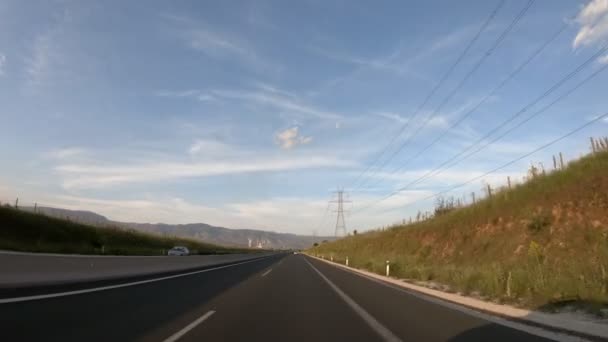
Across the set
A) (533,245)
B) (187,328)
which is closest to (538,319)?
(187,328)

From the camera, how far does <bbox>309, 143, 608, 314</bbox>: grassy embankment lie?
46.1 feet

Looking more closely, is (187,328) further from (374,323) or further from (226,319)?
(374,323)

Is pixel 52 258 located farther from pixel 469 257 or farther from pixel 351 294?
pixel 469 257

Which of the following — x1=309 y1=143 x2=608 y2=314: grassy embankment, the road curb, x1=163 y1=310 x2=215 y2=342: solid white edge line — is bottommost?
x1=163 y1=310 x2=215 y2=342: solid white edge line

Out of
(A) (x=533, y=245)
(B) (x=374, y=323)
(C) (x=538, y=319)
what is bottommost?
(B) (x=374, y=323)

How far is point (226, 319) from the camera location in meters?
10.1

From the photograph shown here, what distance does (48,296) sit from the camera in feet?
40.0

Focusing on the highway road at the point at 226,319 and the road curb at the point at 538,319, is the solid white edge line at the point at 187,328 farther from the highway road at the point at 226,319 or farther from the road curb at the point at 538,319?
the road curb at the point at 538,319

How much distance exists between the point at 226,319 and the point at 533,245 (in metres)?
16.7

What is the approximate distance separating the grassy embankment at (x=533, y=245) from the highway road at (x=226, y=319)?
331 centimetres

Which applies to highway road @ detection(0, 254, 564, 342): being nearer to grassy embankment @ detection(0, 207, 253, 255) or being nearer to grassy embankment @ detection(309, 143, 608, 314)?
grassy embankment @ detection(309, 143, 608, 314)

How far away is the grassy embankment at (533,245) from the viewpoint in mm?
14047

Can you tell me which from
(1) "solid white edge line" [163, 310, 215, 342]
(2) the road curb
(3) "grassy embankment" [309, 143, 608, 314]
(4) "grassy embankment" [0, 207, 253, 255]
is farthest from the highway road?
(4) "grassy embankment" [0, 207, 253, 255]

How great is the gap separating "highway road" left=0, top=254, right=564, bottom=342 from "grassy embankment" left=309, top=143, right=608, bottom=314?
3314 millimetres
